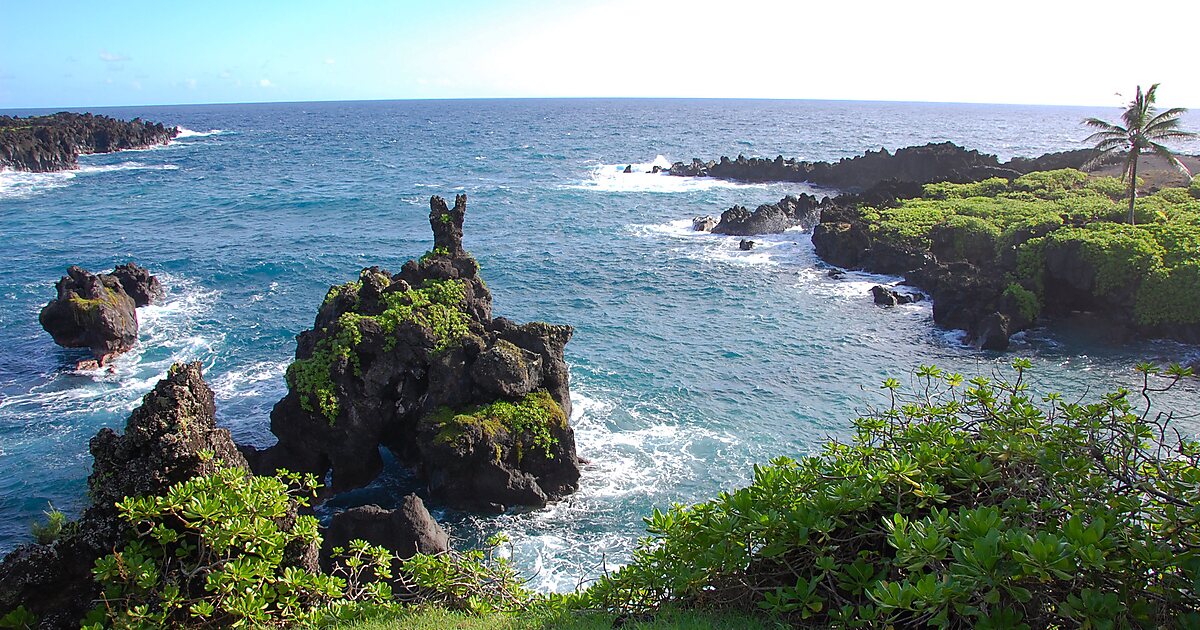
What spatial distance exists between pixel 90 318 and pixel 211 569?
92.3 feet

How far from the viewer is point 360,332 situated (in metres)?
21.6

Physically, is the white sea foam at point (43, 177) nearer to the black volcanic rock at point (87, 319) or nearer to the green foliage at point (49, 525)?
the black volcanic rock at point (87, 319)

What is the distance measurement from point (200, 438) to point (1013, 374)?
28.3 m

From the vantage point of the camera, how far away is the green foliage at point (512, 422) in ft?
65.2

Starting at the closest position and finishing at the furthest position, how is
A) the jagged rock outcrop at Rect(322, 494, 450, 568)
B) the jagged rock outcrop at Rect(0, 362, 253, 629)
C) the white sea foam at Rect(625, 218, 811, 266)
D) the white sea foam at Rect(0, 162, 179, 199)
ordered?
the jagged rock outcrop at Rect(0, 362, 253, 629) → the jagged rock outcrop at Rect(322, 494, 450, 568) → the white sea foam at Rect(625, 218, 811, 266) → the white sea foam at Rect(0, 162, 179, 199)

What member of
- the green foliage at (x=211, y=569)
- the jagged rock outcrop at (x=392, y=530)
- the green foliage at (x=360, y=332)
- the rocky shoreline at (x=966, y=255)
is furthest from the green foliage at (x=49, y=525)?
the rocky shoreline at (x=966, y=255)

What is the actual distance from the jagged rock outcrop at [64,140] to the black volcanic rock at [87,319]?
72856 mm

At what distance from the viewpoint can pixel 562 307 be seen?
38188 mm

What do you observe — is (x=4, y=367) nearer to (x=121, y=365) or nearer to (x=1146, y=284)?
(x=121, y=365)

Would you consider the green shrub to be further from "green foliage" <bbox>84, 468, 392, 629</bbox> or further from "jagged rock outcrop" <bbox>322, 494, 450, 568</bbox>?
"green foliage" <bbox>84, 468, 392, 629</bbox>

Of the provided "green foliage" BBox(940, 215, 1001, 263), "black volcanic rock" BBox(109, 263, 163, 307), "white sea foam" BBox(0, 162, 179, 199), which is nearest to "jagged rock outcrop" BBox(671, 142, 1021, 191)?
"green foliage" BBox(940, 215, 1001, 263)

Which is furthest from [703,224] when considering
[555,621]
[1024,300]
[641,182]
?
[555,621]

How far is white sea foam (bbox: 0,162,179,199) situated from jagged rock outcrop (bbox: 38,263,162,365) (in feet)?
168

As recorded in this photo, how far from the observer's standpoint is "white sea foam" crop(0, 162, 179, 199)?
7284 cm
